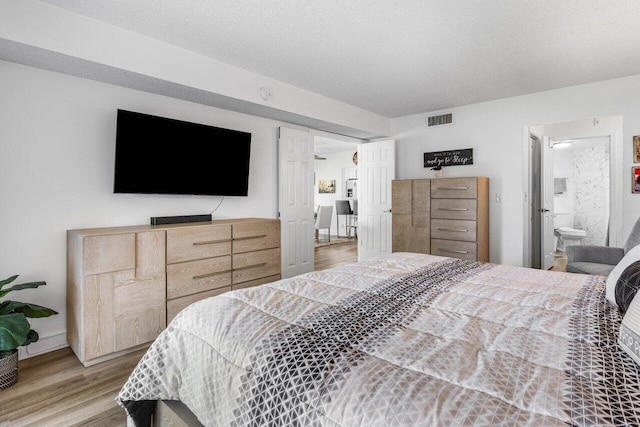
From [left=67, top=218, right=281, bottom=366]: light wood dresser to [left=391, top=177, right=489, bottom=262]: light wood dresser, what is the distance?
8.15ft

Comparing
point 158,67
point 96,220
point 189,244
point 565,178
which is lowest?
point 189,244

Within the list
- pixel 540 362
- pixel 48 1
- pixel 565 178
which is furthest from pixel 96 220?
pixel 565 178

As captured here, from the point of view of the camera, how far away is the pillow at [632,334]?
886 mm

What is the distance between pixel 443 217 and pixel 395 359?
3.68 m

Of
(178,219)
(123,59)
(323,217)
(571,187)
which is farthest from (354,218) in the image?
(123,59)

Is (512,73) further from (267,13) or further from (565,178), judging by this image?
(565,178)

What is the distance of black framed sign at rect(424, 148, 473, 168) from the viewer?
15.1ft

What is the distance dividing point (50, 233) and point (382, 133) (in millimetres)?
4345

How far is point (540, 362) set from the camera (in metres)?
0.93

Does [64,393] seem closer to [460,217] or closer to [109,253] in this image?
[109,253]

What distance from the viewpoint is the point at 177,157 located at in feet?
10.3

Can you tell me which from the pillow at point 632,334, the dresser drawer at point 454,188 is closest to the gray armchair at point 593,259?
the dresser drawer at point 454,188

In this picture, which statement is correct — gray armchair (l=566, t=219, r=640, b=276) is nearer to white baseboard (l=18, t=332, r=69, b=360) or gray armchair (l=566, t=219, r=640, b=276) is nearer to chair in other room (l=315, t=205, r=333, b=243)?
white baseboard (l=18, t=332, r=69, b=360)

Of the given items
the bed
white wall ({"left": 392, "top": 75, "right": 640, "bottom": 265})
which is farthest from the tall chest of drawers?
the bed
